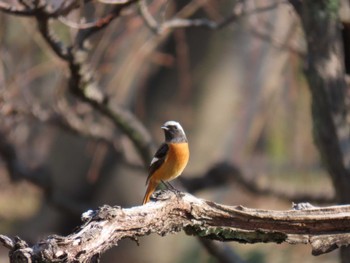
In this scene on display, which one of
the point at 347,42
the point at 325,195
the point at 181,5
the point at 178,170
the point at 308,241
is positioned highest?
the point at 181,5

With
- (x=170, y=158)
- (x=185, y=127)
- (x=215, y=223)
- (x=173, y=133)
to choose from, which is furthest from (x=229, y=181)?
(x=215, y=223)

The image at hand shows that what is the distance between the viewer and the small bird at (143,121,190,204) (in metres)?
4.70

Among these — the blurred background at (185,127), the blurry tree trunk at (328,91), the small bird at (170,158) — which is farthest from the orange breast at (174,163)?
the blurred background at (185,127)

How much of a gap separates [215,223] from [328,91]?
5.71 feet

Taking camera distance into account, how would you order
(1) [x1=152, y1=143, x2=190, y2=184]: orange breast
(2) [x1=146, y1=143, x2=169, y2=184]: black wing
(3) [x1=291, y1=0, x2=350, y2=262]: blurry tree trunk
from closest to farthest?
(1) [x1=152, y1=143, x2=190, y2=184]: orange breast → (2) [x1=146, y1=143, x2=169, y2=184]: black wing → (3) [x1=291, y1=0, x2=350, y2=262]: blurry tree trunk

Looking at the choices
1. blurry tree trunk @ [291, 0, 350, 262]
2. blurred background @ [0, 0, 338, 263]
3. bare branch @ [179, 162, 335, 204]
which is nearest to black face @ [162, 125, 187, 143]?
blurry tree trunk @ [291, 0, 350, 262]

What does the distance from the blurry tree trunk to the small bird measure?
80cm

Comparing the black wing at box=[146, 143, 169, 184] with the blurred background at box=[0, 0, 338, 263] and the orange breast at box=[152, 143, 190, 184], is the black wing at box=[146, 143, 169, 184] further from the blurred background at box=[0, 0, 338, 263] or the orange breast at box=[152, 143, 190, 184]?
the blurred background at box=[0, 0, 338, 263]

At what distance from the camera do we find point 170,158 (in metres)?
4.72

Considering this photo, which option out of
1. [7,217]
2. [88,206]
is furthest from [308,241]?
[7,217]

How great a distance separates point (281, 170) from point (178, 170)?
456 centimetres

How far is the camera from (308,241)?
11.9 feet

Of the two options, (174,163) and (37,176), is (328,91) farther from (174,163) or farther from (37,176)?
(37,176)

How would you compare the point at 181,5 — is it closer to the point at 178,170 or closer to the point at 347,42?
the point at 347,42
